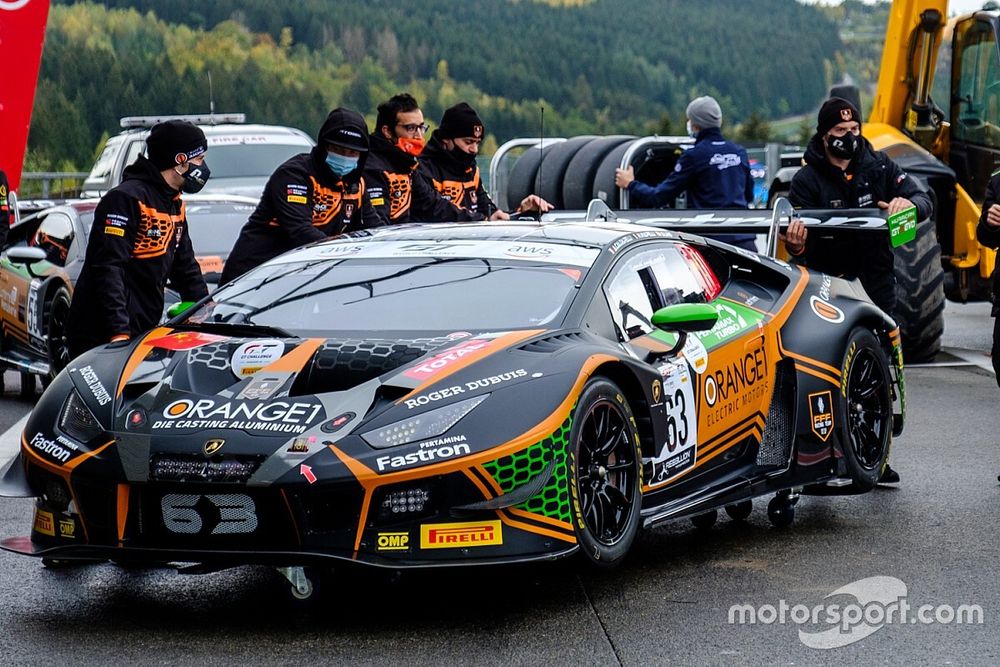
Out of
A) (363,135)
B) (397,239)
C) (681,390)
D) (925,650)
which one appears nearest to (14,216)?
(363,135)

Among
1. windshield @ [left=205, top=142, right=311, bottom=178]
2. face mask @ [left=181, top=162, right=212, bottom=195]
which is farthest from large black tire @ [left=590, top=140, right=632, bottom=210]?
face mask @ [left=181, top=162, right=212, bottom=195]

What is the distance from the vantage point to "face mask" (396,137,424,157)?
11.0 meters

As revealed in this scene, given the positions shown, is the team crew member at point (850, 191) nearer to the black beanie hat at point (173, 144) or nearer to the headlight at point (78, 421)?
the black beanie hat at point (173, 144)

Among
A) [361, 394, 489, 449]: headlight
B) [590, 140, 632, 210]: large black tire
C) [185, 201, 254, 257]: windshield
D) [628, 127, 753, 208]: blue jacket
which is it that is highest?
[361, 394, 489, 449]: headlight

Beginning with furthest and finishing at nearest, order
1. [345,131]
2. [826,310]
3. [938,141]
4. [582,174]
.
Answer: [582,174]
[938,141]
[345,131]
[826,310]

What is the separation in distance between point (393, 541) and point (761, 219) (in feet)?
15.7

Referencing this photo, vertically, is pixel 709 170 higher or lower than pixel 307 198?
lower

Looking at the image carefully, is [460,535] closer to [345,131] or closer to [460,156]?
[345,131]

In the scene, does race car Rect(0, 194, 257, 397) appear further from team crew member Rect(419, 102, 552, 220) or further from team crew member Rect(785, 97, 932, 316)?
team crew member Rect(785, 97, 932, 316)

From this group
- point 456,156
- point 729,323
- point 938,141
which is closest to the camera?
point 729,323

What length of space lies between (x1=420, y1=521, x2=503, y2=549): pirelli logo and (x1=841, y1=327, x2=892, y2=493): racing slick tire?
2607 mm

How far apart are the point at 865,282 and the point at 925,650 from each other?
492 cm

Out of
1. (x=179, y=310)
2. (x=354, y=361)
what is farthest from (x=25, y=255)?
(x=354, y=361)

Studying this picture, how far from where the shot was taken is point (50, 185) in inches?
1211
